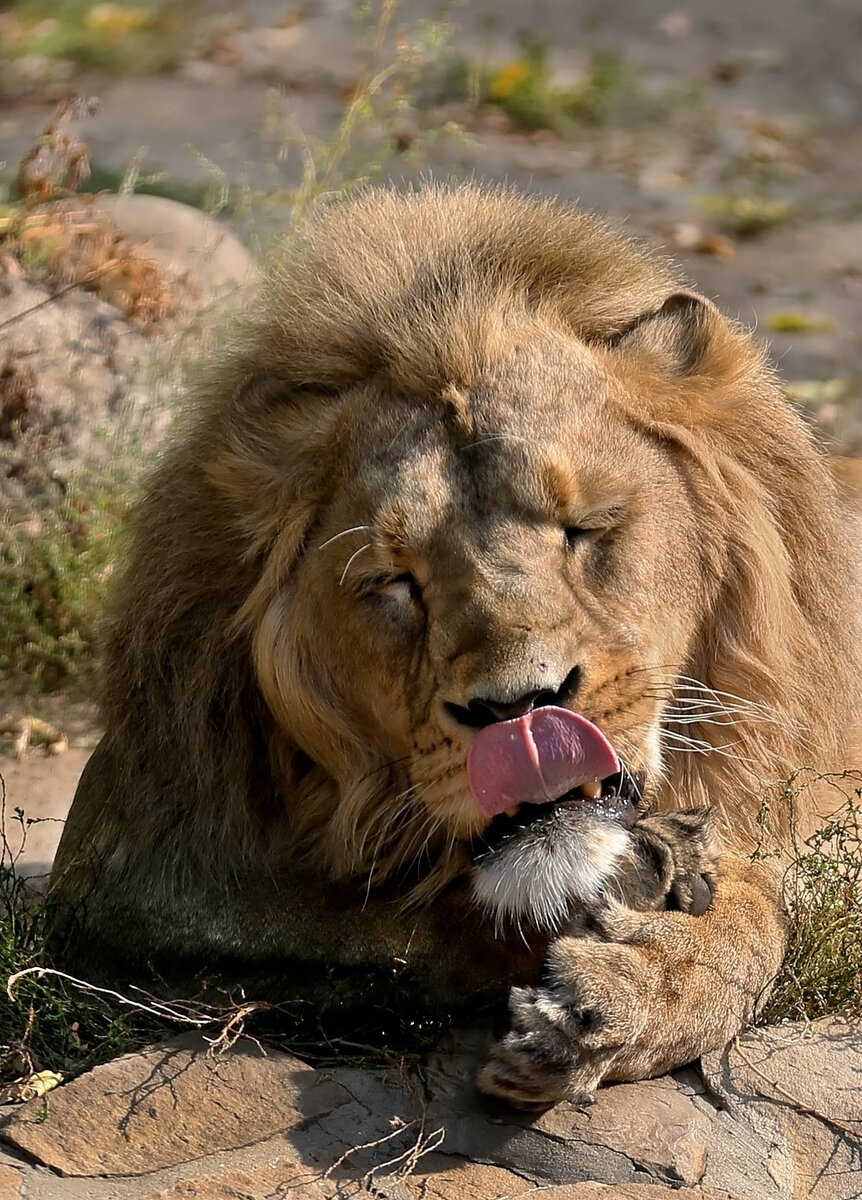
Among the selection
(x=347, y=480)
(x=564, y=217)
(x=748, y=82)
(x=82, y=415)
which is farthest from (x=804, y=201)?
(x=347, y=480)

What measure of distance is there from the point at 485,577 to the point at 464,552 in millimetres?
73

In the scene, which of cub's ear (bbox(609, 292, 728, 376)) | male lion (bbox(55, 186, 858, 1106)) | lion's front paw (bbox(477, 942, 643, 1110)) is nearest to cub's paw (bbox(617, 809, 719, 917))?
male lion (bbox(55, 186, 858, 1106))

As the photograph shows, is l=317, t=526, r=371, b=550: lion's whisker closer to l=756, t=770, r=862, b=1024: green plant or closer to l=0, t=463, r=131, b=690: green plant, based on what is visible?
l=756, t=770, r=862, b=1024: green plant

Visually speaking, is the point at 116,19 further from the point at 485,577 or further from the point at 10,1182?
the point at 10,1182

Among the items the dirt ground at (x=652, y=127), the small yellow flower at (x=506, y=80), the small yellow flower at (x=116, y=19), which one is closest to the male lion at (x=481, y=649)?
the dirt ground at (x=652, y=127)

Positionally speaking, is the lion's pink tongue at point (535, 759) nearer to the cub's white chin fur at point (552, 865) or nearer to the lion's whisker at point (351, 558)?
the cub's white chin fur at point (552, 865)

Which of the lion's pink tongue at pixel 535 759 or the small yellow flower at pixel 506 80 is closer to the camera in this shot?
the lion's pink tongue at pixel 535 759

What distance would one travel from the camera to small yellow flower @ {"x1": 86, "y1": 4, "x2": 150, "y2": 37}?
13375mm

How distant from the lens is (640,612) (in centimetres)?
348

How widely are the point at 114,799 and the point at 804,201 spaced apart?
7.90 metres

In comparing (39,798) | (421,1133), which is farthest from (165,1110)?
(39,798)

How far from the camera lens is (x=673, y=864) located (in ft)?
11.4

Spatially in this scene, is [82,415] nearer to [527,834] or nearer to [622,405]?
[622,405]

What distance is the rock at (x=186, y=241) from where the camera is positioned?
7.14m
